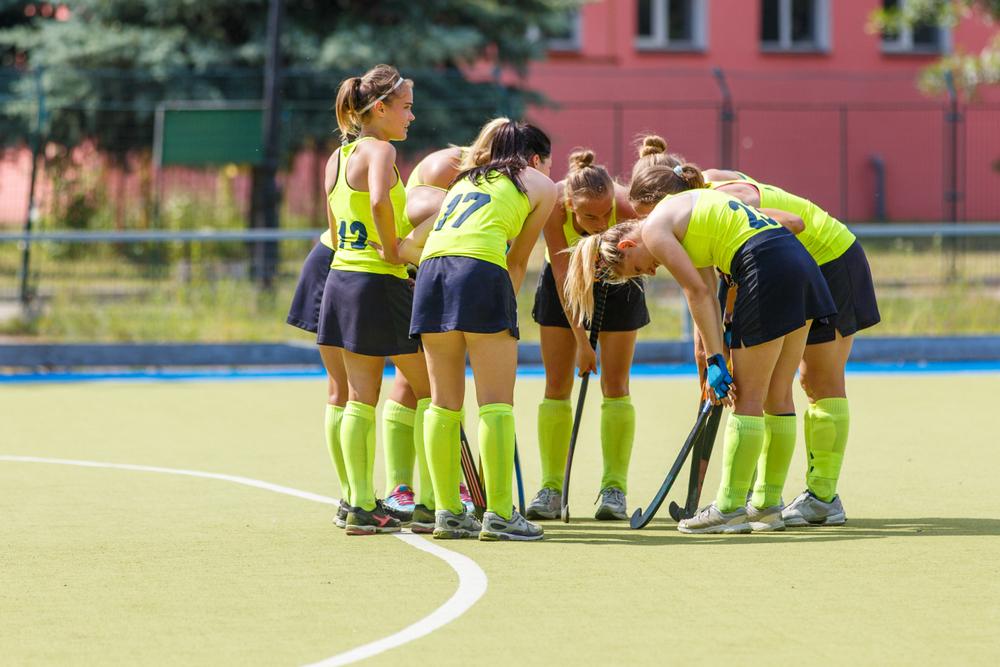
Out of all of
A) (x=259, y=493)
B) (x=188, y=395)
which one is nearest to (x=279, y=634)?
(x=259, y=493)

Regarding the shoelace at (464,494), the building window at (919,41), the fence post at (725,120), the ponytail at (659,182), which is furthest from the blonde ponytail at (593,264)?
the building window at (919,41)

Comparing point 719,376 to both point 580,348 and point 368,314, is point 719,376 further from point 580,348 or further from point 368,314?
point 368,314

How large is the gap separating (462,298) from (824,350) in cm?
175

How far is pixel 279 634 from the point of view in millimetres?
5066

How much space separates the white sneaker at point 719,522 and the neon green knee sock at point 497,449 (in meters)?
0.84

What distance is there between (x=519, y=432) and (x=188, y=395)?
12.1ft

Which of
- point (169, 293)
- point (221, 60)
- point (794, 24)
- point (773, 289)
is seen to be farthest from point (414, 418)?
point (794, 24)

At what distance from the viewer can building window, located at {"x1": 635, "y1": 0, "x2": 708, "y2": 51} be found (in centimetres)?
3297

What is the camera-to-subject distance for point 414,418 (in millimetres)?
7234

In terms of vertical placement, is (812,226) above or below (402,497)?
above

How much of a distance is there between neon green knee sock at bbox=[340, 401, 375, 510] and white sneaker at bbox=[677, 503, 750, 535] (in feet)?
4.53

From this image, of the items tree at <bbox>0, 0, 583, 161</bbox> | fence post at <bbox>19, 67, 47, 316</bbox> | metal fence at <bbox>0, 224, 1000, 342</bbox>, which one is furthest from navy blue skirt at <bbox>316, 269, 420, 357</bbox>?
tree at <bbox>0, 0, 583, 161</bbox>

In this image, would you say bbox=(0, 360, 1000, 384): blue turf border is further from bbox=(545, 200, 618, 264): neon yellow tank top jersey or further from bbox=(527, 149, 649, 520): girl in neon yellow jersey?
bbox=(545, 200, 618, 264): neon yellow tank top jersey

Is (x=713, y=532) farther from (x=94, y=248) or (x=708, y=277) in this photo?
(x=94, y=248)
